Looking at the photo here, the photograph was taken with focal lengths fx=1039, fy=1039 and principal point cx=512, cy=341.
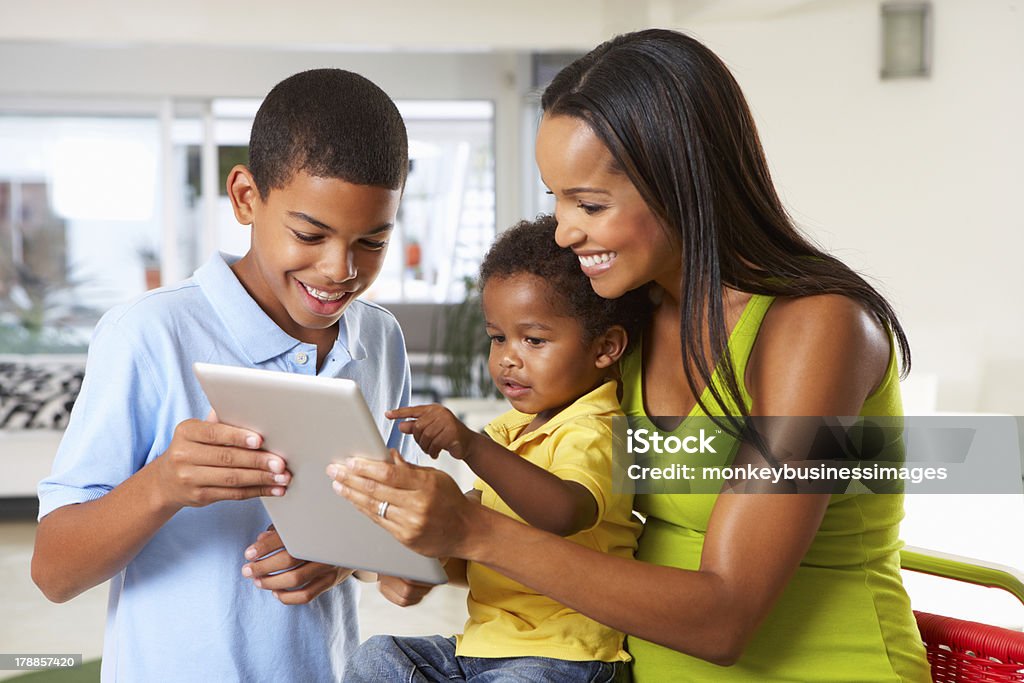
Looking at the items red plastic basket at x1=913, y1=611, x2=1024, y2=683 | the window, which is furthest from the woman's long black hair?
the window

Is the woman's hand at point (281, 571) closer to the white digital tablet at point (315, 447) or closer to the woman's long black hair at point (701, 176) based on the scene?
the white digital tablet at point (315, 447)

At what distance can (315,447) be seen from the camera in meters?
1.06

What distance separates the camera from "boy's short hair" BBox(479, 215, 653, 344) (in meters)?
1.42

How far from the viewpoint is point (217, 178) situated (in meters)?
8.42

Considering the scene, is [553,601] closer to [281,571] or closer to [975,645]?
[281,571]

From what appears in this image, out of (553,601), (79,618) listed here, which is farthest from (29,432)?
(553,601)

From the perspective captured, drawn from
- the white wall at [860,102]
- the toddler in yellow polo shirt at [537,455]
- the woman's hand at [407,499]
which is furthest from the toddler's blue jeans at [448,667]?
the white wall at [860,102]

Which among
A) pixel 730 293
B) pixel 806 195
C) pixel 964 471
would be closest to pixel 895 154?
pixel 806 195

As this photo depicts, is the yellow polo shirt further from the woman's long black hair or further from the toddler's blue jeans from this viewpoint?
the woman's long black hair

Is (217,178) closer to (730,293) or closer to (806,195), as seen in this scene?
(806,195)

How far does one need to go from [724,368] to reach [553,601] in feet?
1.20

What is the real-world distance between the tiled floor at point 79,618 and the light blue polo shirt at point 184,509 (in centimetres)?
229

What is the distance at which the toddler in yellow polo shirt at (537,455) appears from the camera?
4.07ft

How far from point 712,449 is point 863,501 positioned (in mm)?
193
